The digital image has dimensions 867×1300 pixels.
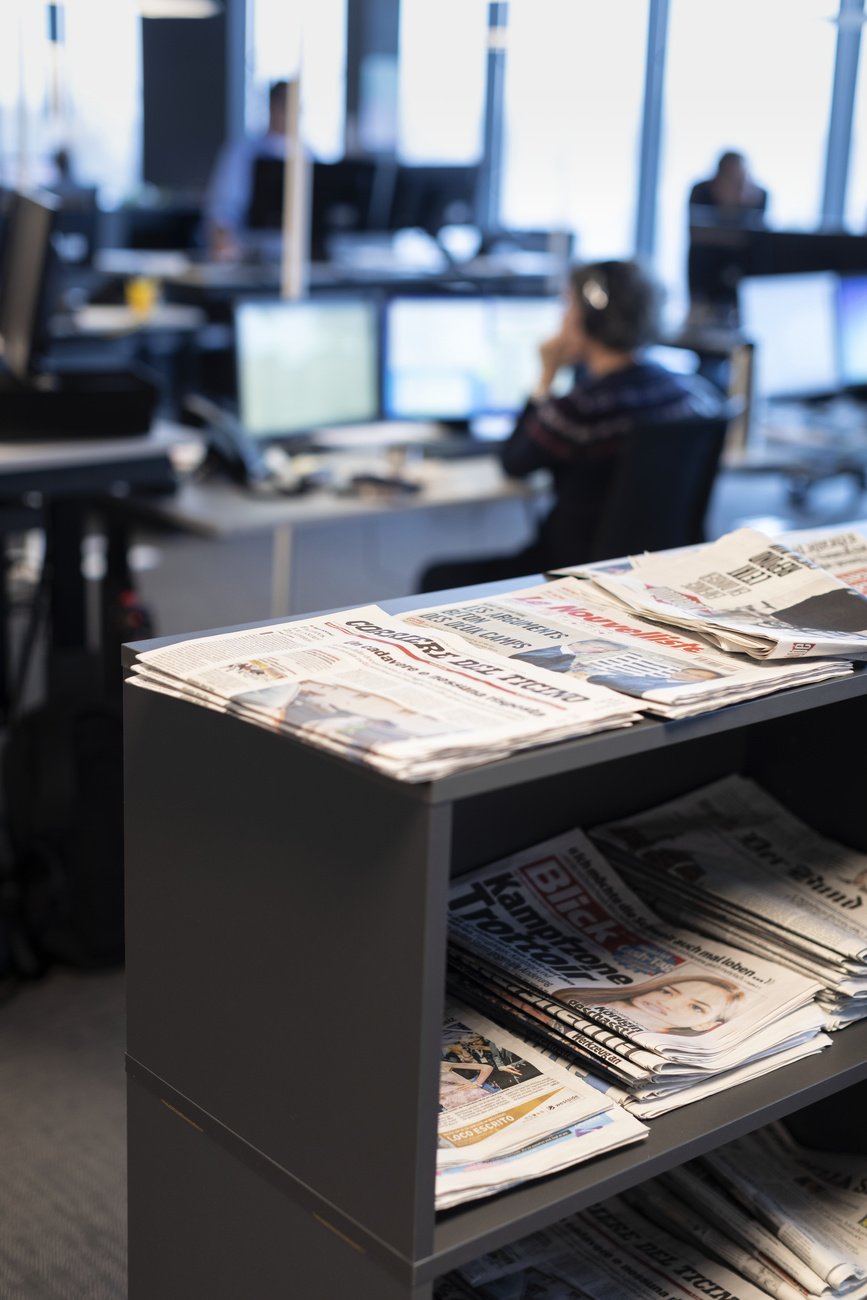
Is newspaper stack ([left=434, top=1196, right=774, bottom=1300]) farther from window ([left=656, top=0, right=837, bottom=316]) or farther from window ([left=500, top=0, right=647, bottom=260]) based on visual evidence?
window ([left=500, top=0, right=647, bottom=260])

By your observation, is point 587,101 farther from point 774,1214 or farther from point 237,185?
point 774,1214

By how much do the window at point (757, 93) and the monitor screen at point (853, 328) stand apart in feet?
10.1

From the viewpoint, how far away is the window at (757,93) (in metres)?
7.20

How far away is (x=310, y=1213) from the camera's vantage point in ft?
2.92

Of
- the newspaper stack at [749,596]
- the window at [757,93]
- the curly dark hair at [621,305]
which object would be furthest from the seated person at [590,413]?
the window at [757,93]

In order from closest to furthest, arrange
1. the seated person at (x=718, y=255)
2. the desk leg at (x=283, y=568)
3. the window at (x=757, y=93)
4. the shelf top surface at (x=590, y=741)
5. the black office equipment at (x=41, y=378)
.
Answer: the shelf top surface at (x=590, y=741) → the black office equipment at (x=41, y=378) → the desk leg at (x=283, y=568) → the seated person at (x=718, y=255) → the window at (x=757, y=93)

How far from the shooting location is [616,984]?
3.59 ft

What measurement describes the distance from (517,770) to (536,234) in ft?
22.4

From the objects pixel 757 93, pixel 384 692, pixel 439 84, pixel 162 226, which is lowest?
pixel 384 692

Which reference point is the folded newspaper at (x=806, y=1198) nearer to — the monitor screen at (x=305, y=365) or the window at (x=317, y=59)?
the monitor screen at (x=305, y=365)

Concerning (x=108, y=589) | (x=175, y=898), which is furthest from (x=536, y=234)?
(x=175, y=898)

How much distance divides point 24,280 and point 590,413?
1268 millimetres

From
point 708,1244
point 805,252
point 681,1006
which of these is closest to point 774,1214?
point 708,1244

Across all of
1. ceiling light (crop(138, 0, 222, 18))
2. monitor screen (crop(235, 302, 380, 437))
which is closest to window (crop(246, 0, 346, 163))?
ceiling light (crop(138, 0, 222, 18))
